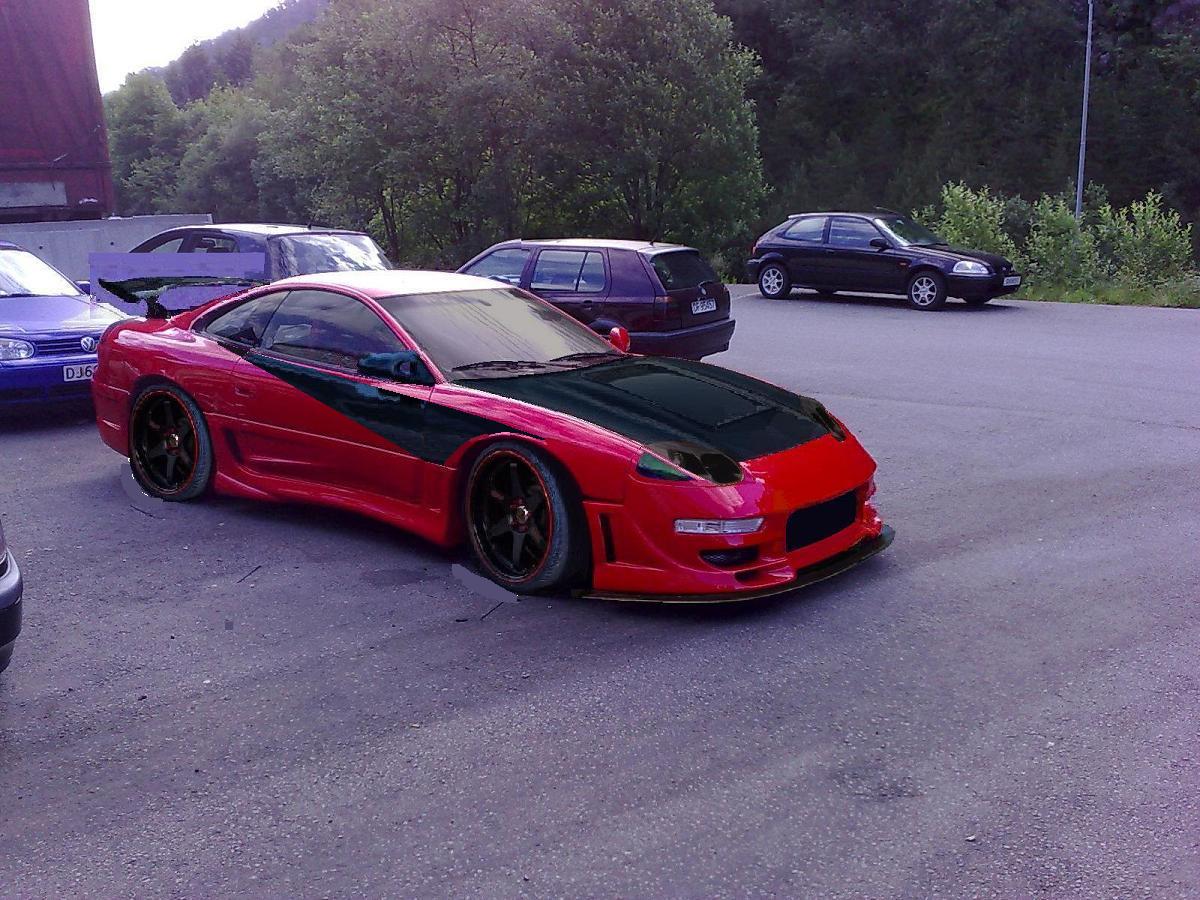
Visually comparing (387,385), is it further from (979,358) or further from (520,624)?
(979,358)

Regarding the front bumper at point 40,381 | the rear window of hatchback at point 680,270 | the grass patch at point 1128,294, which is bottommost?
the grass patch at point 1128,294

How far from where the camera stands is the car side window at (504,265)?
11.7 meters

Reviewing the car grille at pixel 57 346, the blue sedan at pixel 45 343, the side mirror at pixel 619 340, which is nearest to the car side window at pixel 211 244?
the blue sedan at pixel 45 343

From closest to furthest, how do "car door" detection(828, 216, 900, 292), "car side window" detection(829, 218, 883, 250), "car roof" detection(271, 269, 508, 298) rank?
"car roof" detection(271, 269, 508, 298)
"car door" detection(828, 216, 900, 292)
"car side window" detection(829, 218, 883, 250)

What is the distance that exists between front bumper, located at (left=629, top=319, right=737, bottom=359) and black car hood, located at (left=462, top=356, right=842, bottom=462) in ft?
15.1

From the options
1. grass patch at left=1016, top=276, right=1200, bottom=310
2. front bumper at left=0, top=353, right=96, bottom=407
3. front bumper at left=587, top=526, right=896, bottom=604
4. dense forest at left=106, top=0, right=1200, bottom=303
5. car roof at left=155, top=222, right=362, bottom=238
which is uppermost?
dense forest at left=106, top=0, right=1200, bottom=303

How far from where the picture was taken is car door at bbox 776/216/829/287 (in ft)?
67.3

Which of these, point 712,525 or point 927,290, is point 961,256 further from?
point 712,525

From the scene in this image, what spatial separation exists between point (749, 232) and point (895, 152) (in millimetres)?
29511

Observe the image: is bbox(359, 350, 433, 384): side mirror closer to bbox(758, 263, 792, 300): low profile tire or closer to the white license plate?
the white license plate

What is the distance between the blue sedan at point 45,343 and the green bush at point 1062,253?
54.8ft

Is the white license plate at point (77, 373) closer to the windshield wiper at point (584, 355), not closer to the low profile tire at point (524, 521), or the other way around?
the windshield wiper at point (584, 355)

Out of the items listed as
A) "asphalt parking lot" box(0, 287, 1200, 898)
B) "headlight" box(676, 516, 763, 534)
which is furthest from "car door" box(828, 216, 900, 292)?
"headlight" box(676, 516, 763, 534)

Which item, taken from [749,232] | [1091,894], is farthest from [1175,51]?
[1091,894]
